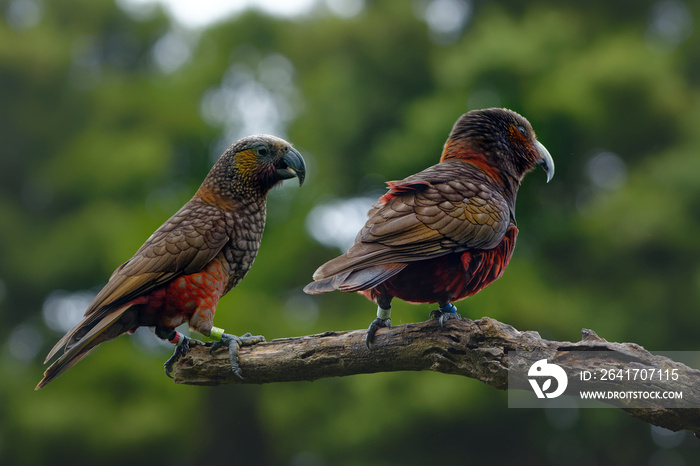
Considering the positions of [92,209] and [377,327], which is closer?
[377,327]

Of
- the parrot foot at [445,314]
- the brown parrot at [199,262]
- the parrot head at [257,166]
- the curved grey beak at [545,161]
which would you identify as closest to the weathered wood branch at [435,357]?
the parrot foot at [445,314]

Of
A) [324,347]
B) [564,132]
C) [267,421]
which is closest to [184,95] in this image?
[267,421]

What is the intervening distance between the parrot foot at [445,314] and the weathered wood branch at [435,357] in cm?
3

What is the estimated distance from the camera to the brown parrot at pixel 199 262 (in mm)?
3771

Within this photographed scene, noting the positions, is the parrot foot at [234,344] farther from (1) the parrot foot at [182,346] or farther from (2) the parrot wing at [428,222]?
(2) the parrot wing at [428,222]

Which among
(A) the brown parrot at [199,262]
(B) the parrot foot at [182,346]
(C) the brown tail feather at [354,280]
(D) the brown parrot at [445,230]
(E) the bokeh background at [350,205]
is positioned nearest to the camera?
(C) the brown tail feather at [354,280]

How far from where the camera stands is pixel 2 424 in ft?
33.0

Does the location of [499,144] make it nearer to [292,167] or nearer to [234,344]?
[292,167]

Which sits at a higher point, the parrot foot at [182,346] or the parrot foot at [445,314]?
the parrot foot at [445,314]

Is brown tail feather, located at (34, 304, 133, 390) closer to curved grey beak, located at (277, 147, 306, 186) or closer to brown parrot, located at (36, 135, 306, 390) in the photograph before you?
brown parrot, located at (36, 135, 306, 390)

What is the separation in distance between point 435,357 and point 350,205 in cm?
449

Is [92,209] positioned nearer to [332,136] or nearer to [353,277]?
[332,136]

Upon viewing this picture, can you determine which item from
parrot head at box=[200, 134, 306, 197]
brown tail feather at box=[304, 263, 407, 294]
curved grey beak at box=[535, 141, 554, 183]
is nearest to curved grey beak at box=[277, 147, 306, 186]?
parrot head at box=[200, 134, 306, 197]

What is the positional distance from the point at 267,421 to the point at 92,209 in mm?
4025
